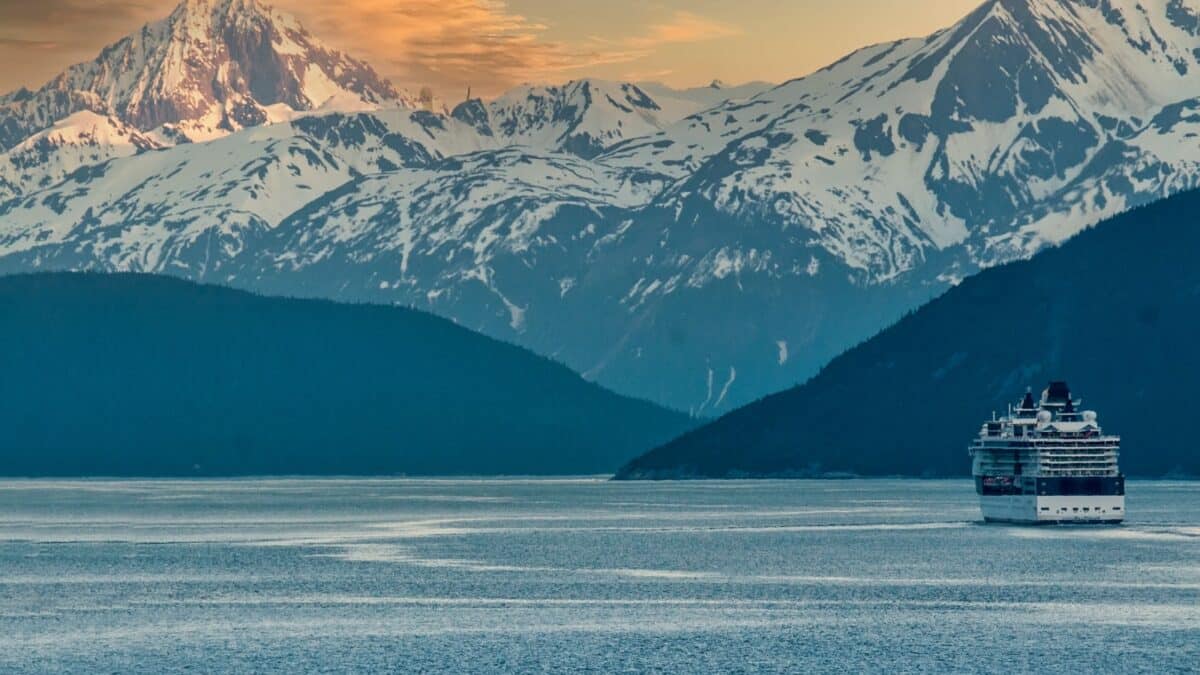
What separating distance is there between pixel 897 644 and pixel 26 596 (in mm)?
73615

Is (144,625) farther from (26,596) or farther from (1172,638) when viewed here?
(1172,638)

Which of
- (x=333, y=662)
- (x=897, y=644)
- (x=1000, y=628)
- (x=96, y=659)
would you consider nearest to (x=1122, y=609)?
(x=1000, y=628)

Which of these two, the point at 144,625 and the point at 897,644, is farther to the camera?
the point at 144,625

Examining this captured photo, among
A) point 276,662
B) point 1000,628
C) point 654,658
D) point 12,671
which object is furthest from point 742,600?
point 12,671

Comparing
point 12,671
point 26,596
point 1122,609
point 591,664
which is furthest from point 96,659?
point 1122,609

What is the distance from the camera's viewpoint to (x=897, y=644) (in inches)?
6491

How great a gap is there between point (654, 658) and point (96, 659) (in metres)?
34.9

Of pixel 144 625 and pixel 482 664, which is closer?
pixel 482 664

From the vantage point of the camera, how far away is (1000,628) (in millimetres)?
173875

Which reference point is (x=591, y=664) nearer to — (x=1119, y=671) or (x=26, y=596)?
(x=1119, y=671)

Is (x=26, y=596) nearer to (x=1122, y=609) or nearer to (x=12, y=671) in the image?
(x=12, y=671)

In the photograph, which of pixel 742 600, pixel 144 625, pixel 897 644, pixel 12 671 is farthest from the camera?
pixel 742 600

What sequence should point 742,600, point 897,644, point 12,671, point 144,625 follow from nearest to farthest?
1. point 12,671
2. point 897,644
3. point 144,625
4. point 742,600

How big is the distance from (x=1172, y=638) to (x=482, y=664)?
47.2m
